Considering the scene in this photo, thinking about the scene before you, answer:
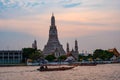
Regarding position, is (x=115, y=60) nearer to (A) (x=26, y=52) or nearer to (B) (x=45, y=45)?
(B) (x=45, y=45)

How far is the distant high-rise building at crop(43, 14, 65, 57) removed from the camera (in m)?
174

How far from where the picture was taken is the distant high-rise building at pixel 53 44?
174 metres

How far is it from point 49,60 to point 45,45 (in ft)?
83.1

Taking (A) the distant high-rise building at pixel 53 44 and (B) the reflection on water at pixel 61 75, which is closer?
(B) the reflection on water at pixel 61 75

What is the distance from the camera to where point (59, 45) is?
179000 mm

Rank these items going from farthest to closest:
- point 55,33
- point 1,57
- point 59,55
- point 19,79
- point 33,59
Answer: point 55,33
point 59,55
point 1,57
point 33,59
point 19,79

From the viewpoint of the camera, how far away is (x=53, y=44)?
6998 inches

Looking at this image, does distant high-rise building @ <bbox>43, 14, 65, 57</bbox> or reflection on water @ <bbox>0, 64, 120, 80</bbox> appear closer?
reflection on water @ <bbox>0, 64, 120, 80</bbox>

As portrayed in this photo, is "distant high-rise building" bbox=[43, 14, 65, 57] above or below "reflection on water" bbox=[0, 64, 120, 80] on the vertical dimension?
above

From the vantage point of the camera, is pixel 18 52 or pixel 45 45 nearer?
pixel 18 52

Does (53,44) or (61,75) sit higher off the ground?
(53,44)

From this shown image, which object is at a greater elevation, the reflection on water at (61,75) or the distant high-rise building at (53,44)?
the distant high-rise building at (53,44)

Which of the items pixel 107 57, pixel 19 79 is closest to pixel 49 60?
pixel 107 57

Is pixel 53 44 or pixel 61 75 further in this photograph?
pixel 53 44
